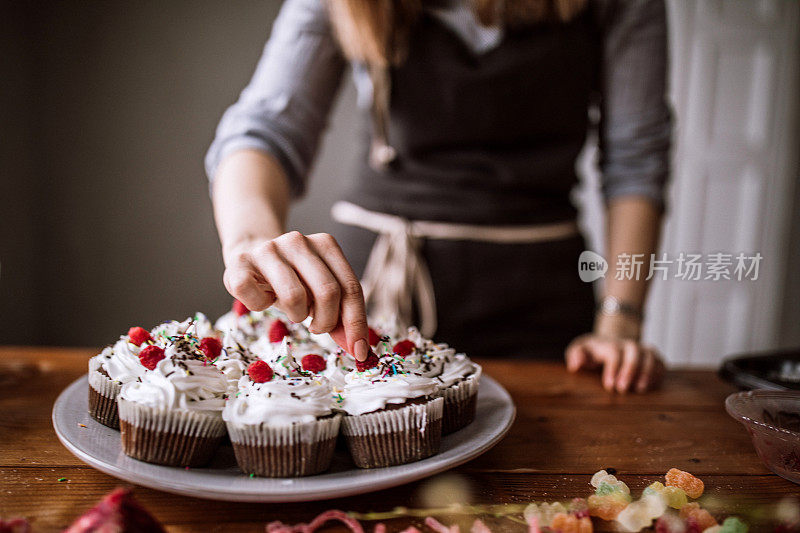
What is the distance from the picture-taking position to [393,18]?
4.07 feet

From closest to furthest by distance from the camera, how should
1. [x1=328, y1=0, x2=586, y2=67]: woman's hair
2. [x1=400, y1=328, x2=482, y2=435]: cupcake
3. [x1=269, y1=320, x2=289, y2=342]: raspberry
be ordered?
[x1=400, y1=328, x2=482, y2=435]: cupcake
[x1=269, y1=320, x2=289, y2=342]: raspberry
[x1=328, y1=0, x2=586, y2=67]: woman's hair

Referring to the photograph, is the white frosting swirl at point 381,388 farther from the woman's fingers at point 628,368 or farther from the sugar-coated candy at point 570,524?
the woman's fingers at point 628,368

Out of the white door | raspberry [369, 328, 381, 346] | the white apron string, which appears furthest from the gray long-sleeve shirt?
the white door

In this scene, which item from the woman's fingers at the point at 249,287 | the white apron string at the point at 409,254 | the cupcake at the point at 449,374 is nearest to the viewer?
the woman's fingers at the point at 249,287

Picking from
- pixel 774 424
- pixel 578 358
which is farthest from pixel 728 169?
pixel 774 424

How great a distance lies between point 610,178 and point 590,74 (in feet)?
0.80

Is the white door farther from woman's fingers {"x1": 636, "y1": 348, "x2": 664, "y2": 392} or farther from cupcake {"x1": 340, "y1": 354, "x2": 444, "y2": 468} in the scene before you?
cupcake {"x1": 340, "y1": 354, "x2": 444, "y2": 468}

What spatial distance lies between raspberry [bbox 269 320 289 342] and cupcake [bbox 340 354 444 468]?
23cm

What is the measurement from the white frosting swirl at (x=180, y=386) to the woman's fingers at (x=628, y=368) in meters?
0.71

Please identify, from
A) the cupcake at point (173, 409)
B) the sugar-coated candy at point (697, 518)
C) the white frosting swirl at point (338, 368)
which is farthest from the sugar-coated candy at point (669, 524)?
the cupcake at point (173, 409)

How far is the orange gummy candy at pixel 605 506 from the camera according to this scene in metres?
0.63

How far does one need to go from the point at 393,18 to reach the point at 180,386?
35.0 inches

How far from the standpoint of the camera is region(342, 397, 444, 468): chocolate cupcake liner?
2.27 ft

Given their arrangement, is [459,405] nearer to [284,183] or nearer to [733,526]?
[733,526]
